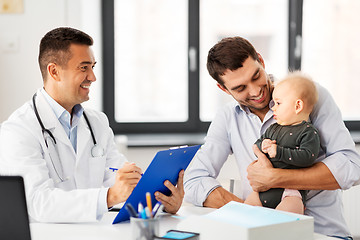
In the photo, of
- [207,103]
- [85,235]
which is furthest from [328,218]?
[207,103]

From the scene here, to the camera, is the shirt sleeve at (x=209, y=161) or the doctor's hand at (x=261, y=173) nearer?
Answer: the doctor's hand at (x=261, y=173)

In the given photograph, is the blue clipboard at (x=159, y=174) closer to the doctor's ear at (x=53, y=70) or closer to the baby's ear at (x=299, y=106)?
the baby's ear at (x=299, y=106)

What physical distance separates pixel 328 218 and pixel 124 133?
2225 mm

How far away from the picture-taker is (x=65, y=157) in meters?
2.02

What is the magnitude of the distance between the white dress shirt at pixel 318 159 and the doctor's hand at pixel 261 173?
20 cm

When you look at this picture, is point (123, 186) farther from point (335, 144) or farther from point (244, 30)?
point (244, 30)

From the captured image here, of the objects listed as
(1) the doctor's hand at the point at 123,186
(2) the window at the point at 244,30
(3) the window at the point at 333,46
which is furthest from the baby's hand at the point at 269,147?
(3) the window at the point at 333,46

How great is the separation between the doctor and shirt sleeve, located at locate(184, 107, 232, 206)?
298mm

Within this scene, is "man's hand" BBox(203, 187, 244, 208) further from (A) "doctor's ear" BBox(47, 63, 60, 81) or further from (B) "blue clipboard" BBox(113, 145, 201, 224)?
(A) "doctor's ear" BBox(47, 63, 60, 81)

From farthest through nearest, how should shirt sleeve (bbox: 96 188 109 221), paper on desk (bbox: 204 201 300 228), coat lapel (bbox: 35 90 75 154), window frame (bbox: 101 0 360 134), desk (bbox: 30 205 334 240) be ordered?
window frame (bbox: 101 0 360 134), coat lapel (bbox: 35 90 75 154), shirt sleeve (bbox: 96 188 109 221), desk (bbox: 30 205 334 240), paper on desk (bbox: 204 201 300 228)

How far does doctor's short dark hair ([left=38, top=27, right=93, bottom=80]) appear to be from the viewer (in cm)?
215

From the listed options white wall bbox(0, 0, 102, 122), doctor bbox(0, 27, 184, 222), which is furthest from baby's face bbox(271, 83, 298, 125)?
white wall bbox(0, 0, 102, 122)

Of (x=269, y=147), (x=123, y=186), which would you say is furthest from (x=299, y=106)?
(x=123, y=186)

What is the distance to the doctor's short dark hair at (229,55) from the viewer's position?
79.0 inches
